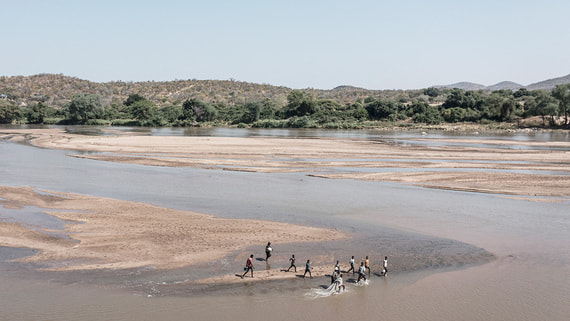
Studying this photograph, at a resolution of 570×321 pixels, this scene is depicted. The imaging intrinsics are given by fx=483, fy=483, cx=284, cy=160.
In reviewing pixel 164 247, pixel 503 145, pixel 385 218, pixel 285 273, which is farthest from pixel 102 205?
pixel 503 145

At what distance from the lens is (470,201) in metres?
32.3

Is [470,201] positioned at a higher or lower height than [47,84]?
lower

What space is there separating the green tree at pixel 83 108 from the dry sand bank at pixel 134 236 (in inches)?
3844

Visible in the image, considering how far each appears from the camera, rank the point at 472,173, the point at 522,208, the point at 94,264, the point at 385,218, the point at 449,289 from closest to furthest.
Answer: the point at 449,289 → the point at 94,264 → the point at 385,218 → the point at 522,208 → the point at 472,173

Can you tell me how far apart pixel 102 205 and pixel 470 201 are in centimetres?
2353

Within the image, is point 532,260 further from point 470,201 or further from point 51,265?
point 51,265

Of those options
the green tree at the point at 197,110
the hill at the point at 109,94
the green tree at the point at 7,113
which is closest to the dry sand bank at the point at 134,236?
the green tree at the point at 197,110

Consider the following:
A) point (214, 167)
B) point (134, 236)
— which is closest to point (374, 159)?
point (214, 167)

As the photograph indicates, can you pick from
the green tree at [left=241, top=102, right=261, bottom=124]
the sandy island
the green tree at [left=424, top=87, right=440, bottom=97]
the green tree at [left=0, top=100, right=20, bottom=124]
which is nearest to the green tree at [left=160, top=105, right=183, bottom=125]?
the green tree at [left=241, top=102, right=261, bottom=124]

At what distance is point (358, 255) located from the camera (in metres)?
21.2

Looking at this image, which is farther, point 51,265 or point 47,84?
point 47,84

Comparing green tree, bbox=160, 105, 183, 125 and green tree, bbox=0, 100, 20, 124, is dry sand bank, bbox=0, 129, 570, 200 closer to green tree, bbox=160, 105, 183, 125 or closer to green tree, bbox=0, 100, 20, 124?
green tree, bbox=160, 105, 183, 125

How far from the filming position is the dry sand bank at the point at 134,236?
19.8 m

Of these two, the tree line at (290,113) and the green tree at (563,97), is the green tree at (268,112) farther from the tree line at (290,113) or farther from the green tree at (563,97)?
the green tree at (563,97)
